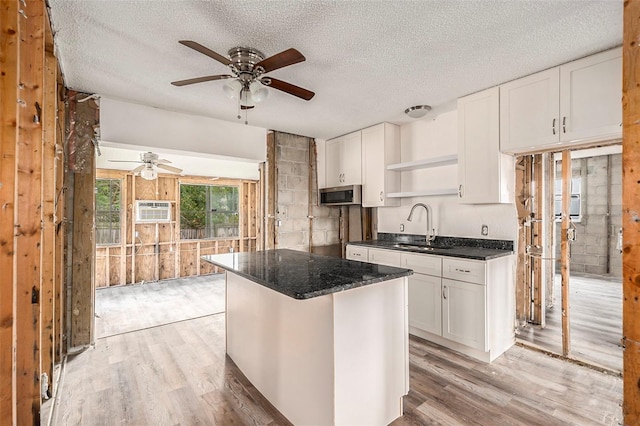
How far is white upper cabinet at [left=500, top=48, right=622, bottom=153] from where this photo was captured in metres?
2.11

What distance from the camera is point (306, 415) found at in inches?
65.7

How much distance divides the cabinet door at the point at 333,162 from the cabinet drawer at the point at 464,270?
2.21m

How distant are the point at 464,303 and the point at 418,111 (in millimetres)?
2049

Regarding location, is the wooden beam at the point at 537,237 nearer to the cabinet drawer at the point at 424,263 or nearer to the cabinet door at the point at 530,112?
the cabinet door at the point at 530,112

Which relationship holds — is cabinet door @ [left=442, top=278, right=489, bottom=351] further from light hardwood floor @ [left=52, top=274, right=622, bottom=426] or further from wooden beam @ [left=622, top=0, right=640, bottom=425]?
wooden beam @ [left=622, top=0, right=640, bottom=425]

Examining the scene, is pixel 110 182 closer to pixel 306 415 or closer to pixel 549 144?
pixel 306 415

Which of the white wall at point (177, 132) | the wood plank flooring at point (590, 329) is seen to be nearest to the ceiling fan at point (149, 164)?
the white wall at point (177, 132)

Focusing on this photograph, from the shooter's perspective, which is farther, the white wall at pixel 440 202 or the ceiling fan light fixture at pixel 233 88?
the white wall at pixel 440 202

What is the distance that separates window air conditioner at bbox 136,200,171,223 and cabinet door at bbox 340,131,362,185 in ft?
13.3

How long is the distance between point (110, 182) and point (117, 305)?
8.92 feet

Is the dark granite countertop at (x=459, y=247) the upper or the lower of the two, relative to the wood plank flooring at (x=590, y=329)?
upper

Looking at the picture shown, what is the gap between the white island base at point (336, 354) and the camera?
154 centimetres

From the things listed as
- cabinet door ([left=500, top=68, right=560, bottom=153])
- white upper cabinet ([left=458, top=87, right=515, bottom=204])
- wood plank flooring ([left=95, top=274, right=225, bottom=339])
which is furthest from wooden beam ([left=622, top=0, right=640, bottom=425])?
wood plank flooring ([left=95, top=274, right=225, bottom=339])

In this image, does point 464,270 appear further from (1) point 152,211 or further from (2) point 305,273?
(1) point 152,211
